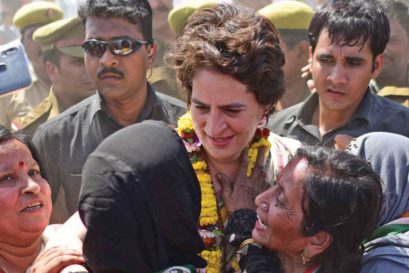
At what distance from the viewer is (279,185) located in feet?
7.79

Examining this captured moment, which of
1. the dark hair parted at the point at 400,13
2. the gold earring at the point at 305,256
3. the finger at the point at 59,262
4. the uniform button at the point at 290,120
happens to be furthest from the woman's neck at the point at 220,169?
the dark hair parted at the point at 400,13

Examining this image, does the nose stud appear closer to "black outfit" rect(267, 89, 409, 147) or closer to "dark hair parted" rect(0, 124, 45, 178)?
"dark hair parted" rect(0, 124, 45, 178)

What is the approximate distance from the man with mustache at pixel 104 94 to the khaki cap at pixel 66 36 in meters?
1.16

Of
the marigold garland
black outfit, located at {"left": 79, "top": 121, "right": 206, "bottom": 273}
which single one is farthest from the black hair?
black outfit, located at {"left": 79, "top": 121, "right": 206, "bottom": 273}

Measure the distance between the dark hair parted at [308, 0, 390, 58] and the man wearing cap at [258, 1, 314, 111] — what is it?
1.23 m

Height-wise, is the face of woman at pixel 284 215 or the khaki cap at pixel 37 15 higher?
the face of woman at pixel 284 215

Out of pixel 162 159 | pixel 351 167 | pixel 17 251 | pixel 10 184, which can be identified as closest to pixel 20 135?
pixel 10 184

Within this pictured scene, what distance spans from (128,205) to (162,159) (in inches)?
5.8

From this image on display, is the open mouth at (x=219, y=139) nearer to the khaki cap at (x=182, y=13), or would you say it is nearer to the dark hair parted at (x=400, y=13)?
the khaki cap at (x=182, y=13)

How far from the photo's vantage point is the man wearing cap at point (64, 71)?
5.28 m

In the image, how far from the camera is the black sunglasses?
3.95m

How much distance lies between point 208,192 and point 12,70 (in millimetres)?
803

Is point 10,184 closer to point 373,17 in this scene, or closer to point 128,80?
point 128,80

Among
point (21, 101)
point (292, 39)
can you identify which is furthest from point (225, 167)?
point (21, 101)
